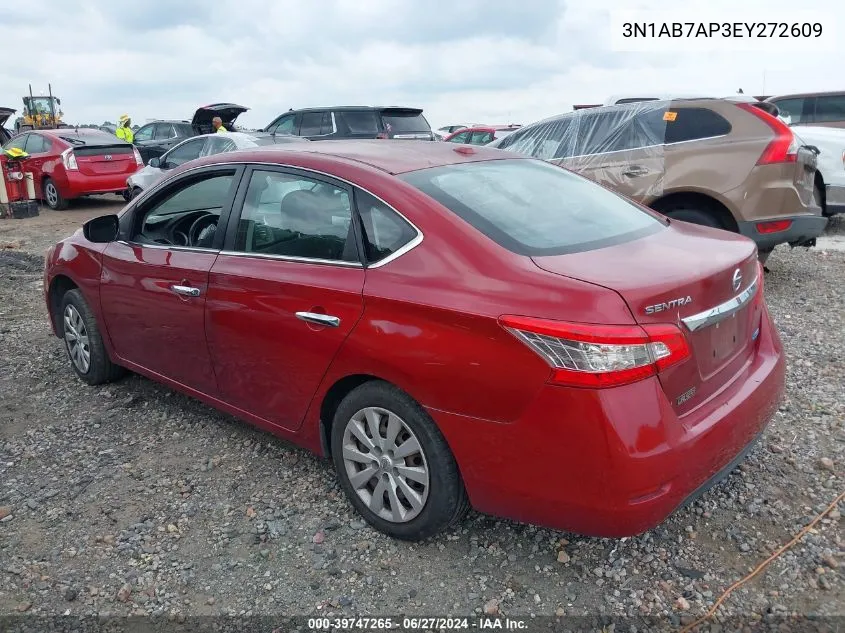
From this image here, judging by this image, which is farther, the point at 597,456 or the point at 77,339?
the point at 77,339

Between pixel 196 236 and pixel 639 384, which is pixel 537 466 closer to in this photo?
pixel 639 384

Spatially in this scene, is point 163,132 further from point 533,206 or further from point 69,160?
point 533,206

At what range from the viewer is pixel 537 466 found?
235 centimetres

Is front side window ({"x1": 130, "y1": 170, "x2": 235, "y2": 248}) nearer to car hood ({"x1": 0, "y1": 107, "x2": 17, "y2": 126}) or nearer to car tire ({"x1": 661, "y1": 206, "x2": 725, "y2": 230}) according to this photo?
car tire ({"x1": 661, "y1": 206, "x2": 725, "y2": 230})

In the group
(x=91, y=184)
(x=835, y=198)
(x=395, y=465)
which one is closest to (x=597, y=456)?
(x=395, y=465)

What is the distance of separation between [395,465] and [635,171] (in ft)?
15.3

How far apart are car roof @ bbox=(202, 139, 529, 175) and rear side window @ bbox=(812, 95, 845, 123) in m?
11.4

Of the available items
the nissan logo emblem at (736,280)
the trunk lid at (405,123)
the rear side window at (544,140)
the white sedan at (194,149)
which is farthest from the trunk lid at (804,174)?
the trunk lid at (405,123)

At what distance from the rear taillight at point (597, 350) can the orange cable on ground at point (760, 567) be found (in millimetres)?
908

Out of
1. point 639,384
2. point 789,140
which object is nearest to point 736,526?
point 639,384

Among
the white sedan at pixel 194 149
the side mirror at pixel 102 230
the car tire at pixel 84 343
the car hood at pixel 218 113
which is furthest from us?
the car hood at pixel 218 113

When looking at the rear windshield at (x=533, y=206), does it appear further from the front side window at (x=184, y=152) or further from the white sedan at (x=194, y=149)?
the front side window at (x=184, y=152)

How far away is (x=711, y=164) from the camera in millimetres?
6062

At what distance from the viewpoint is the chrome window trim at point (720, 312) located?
2410mm
